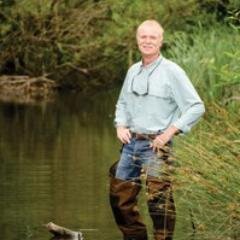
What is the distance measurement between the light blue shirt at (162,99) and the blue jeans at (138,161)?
0.34ft

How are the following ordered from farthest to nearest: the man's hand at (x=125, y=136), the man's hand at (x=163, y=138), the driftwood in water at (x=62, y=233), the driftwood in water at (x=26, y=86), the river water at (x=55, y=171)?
the driftwood in water at (x=26, y=86), the river water at (x=55, y=171), the driftwood in water at (x=62, y=233), the man's hand at (x=125, y=136), the man's hand at (x=163, y=138)

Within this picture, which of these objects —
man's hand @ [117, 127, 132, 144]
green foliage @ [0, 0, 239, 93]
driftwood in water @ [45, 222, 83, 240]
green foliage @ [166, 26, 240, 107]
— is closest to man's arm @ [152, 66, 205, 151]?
man's hand @ [117, 127, 132, 144]

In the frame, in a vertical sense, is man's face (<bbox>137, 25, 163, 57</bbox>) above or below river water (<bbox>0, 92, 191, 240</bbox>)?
above

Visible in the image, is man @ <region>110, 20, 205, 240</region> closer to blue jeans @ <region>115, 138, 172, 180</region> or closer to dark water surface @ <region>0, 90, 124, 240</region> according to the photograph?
blue jeans @ <region>115, 138, 172, 180</region>

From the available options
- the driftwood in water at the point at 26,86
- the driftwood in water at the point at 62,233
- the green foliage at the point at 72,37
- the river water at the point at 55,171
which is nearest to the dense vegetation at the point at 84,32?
the green foliage at the point at 72,37

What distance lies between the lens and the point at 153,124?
8570 mm

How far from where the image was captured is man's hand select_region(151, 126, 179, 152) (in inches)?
331

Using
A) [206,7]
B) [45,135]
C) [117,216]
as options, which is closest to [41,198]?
[117,216]

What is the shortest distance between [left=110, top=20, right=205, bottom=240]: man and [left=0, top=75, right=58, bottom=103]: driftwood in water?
68.8ft

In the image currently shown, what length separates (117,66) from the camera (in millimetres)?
33219

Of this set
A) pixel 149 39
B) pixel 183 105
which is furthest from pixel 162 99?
pixel 149 39

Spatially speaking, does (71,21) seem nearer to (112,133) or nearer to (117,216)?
(112,133)

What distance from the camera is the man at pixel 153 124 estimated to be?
27.7ft

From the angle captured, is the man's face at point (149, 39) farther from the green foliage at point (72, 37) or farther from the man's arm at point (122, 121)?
the green foliage at point (72, 37)
